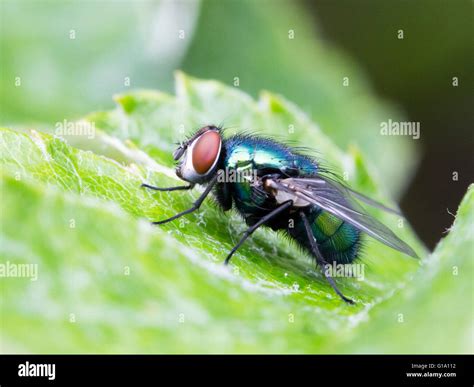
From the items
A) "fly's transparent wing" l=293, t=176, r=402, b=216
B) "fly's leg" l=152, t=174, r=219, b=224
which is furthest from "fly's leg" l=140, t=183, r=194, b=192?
"fly's transparent wing" l=293, t=176, r=402, b=216

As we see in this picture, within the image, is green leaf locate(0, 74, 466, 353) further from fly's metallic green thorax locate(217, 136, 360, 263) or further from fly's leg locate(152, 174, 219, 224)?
fly's metallic green thorax locate(217, 136, 360, 263)

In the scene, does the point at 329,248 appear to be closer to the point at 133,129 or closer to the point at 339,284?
the point at 339,284

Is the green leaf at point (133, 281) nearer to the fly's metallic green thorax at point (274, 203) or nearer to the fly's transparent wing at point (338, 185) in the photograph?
the fly's metallic green thorax at point (274, 203)

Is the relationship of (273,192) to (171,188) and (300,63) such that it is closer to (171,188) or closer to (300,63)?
(171,188)

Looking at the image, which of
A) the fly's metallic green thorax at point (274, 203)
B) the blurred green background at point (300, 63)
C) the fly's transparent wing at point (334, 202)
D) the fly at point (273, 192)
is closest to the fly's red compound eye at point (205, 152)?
the fly at point (273, 192)

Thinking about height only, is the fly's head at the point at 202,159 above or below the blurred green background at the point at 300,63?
below
